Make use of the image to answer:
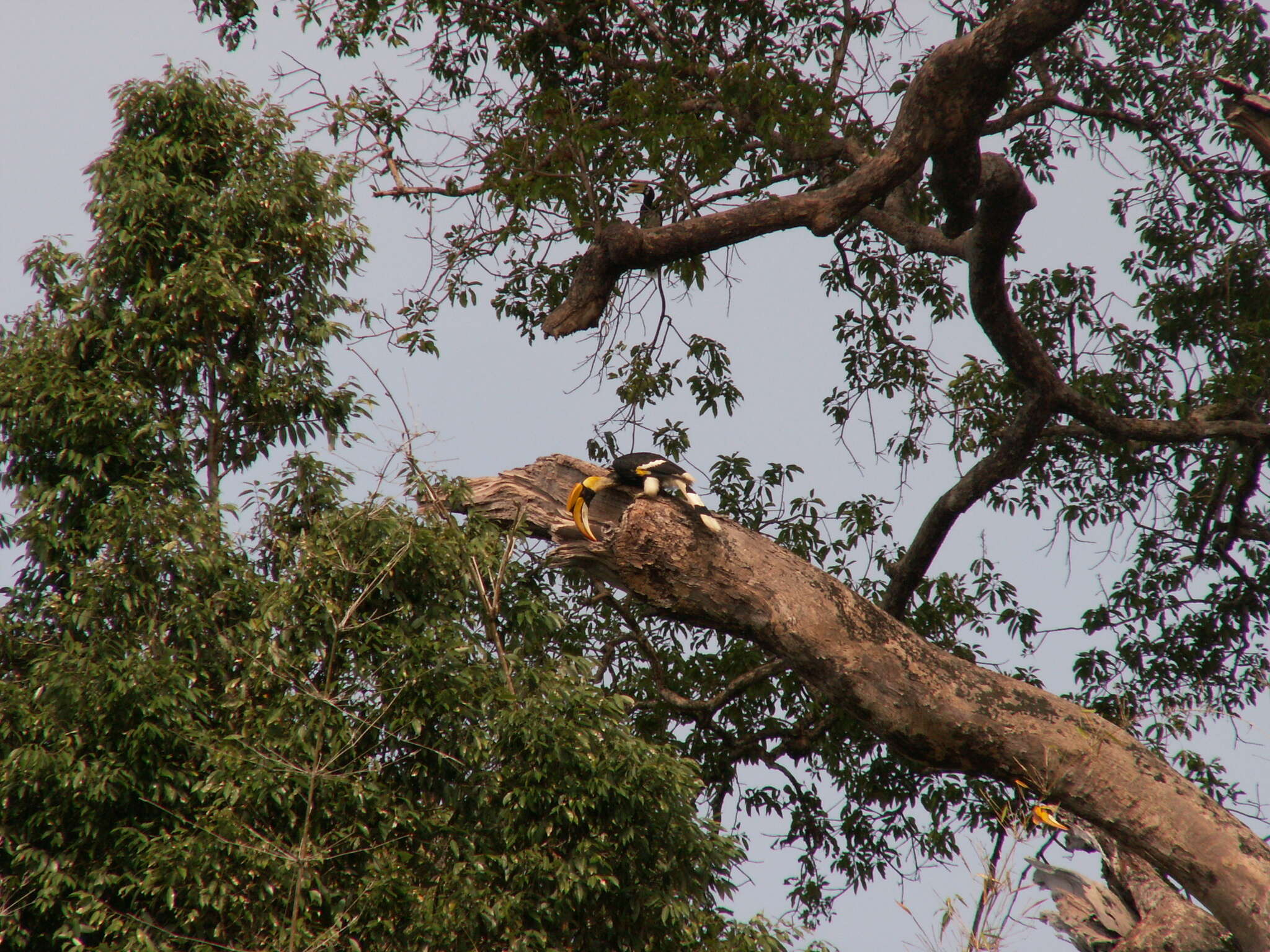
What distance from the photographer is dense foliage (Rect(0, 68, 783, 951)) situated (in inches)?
173

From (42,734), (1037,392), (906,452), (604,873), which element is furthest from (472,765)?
(906,452)

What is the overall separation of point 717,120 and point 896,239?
1406 millimetres

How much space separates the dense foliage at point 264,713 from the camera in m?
4.39

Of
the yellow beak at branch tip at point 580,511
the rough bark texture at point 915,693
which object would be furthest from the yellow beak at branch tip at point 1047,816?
the yellow beak at branch tip at point 580,511

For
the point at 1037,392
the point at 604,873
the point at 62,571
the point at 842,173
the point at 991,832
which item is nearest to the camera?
the point at 604,873

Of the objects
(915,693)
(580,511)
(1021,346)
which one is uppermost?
(1021,346)

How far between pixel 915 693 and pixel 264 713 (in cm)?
282

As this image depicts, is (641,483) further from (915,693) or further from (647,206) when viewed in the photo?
(647,206)

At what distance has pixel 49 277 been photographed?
584 cm

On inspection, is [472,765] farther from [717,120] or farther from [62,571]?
[717,120]

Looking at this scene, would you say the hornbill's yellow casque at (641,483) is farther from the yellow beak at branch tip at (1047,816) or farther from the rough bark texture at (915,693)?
the yellow beak at branch tip at (1047,816)

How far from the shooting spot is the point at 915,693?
537 cm

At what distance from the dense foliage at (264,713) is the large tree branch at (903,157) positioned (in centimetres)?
136

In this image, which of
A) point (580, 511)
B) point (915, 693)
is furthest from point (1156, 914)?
point (580, 511)
